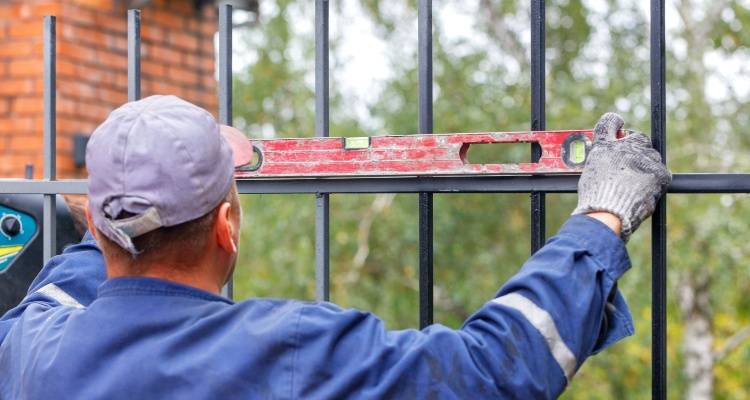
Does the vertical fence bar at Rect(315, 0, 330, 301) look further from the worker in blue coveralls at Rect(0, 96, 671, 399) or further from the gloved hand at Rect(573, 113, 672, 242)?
the gloved hand at Rect(573, 113, 672, 242)

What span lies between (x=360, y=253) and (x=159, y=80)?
3.37m

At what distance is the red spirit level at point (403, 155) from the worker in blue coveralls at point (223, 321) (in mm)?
222

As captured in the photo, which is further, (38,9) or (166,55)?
(166,55)

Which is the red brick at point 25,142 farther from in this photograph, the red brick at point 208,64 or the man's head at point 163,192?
the man's head at point 163,192

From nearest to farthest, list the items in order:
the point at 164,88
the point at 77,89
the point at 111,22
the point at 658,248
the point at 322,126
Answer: the point at 658,248 → the point at 322,126 → the point at 77,89 → the point at 111,22 → the point at 164,88

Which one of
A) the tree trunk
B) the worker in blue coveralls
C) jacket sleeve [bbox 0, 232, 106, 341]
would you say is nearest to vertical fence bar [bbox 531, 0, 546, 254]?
the worker in blue coveralls

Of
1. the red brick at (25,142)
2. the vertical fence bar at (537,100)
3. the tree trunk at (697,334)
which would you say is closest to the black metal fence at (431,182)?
the vertical fence bar at (537,100)

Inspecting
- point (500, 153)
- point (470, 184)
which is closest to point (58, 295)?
point (470, 184)

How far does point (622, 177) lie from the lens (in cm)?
167

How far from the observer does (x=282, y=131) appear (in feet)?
35.8

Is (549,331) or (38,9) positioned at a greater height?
(38,9)

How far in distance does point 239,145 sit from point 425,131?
0.36 metres

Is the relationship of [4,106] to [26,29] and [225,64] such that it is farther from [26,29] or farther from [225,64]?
[225,64]

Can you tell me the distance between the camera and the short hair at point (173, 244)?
1.52 meters
